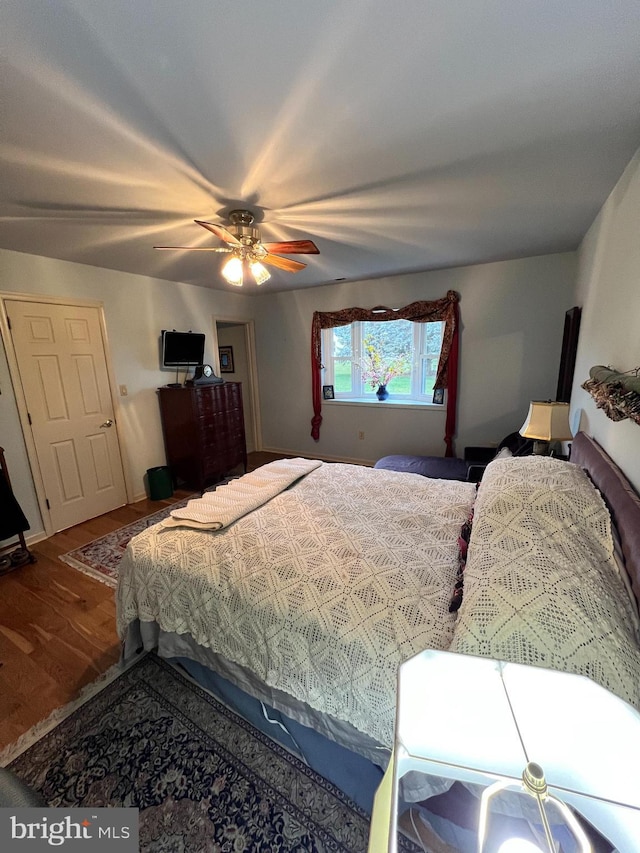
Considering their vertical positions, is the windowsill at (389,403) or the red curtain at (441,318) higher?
the red curtain at (441,318)

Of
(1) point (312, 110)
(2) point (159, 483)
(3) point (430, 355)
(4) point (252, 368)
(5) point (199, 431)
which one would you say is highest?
(1) point (312, 110)

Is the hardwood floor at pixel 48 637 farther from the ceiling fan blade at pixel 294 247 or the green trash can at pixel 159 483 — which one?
the ceiling fan blade at pixel 294 247

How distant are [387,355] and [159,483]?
10.1 feet

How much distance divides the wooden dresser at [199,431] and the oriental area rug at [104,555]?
2.65 feet

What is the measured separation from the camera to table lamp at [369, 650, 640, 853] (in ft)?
1.54

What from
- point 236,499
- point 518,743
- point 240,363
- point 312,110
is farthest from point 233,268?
point 240,363

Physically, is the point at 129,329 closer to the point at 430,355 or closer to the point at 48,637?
the point at 48,637

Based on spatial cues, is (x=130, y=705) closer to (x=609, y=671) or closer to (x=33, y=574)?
(x=33, y=574)

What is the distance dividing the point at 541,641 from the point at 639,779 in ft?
1.42

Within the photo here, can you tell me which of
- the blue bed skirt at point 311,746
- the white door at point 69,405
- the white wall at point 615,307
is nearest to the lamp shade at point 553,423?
the white wall at point 615,307

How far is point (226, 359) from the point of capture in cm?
534

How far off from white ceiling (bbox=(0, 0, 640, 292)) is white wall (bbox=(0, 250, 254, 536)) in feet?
2.18

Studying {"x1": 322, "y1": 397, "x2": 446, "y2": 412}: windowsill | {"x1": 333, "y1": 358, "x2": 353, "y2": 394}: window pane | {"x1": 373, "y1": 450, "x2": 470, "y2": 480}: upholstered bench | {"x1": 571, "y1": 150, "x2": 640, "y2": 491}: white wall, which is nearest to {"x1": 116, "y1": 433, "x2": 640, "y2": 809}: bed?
{"x1": 571, "y1": 150, "x2": 640, "y2": 491}: white wall

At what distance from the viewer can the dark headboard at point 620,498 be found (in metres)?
0.98
